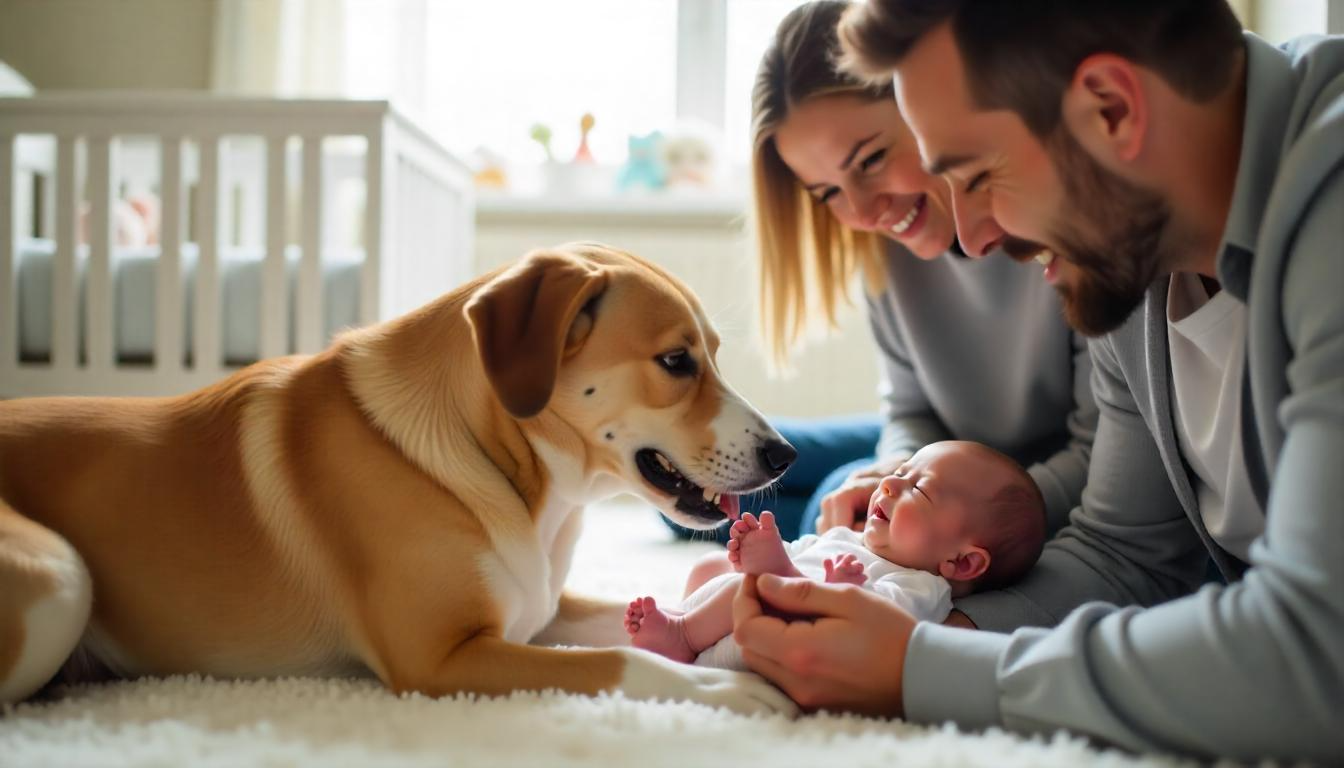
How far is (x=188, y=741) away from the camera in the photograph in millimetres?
1069

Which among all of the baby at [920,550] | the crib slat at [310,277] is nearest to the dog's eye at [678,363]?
the baby at [920,550]

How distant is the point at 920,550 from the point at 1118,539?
303 millimetres

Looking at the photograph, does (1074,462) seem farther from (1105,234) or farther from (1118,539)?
(1105,234)

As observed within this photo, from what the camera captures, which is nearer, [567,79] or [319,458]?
[319,458]

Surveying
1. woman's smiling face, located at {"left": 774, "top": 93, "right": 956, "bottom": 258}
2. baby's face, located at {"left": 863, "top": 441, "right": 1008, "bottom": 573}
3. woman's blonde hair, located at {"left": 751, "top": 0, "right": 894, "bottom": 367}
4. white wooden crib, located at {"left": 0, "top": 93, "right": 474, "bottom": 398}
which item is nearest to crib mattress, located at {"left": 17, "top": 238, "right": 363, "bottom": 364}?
white wooden crib, located at {"left": 0, "top": 93, "right": 474, "bottom": 398}

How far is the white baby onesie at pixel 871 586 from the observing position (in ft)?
4.56

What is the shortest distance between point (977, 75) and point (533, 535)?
790mm

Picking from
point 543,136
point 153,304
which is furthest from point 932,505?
point 543,136

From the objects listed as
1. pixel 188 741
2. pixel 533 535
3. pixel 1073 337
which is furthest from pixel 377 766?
pixel 1073 337

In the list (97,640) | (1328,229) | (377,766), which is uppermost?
(1328,229)

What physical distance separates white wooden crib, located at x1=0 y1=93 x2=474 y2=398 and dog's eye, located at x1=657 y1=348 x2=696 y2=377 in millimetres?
1553

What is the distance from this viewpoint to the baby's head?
1.55 meters

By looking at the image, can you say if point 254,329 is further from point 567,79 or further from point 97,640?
point 567,79

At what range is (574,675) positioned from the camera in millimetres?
1263
